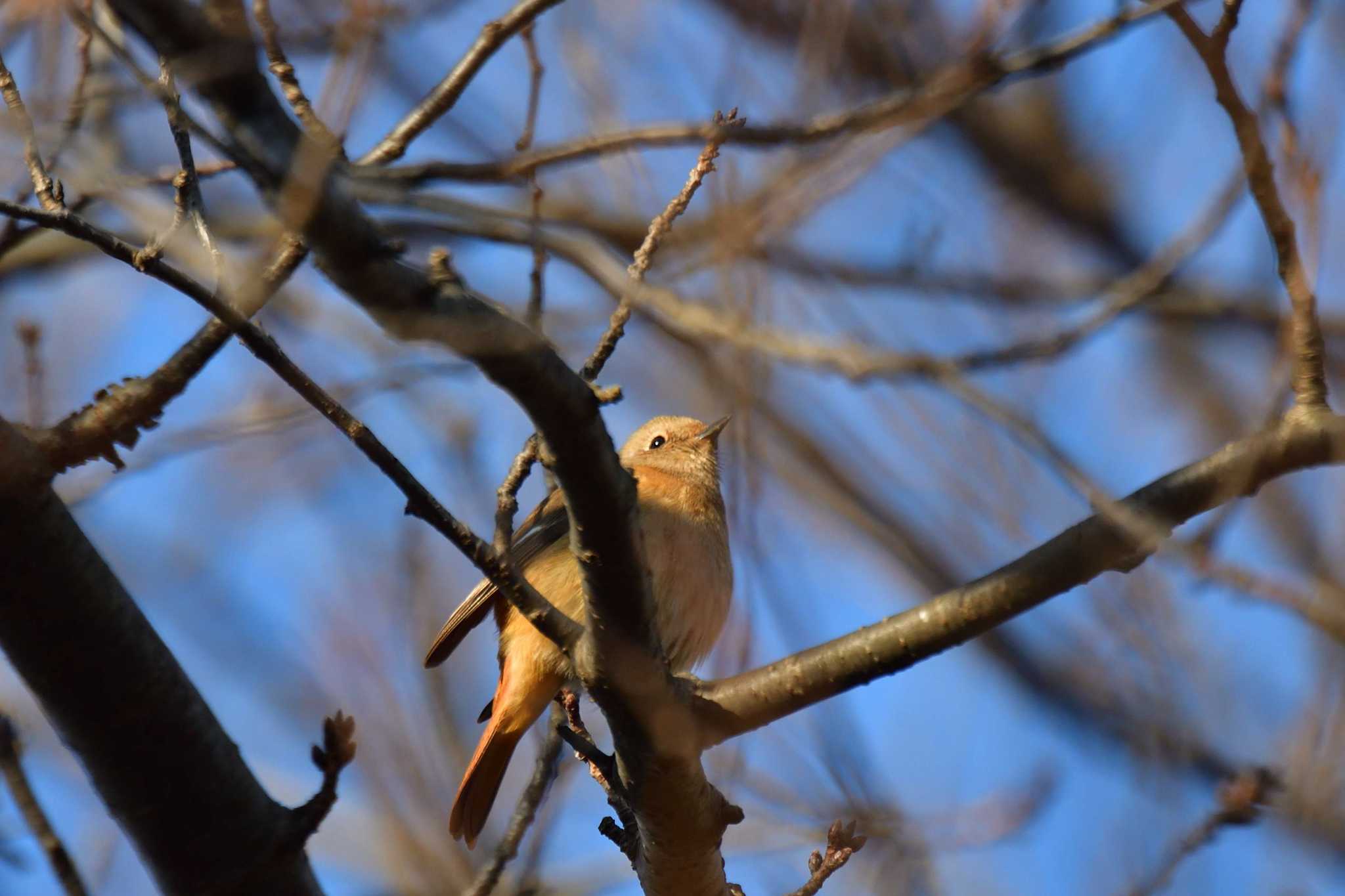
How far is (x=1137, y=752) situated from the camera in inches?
156

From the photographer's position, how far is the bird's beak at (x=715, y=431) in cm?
581

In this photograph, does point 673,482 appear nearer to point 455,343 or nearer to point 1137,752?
point 1137,752

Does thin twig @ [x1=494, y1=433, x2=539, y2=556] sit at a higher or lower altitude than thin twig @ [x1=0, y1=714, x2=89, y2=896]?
higher

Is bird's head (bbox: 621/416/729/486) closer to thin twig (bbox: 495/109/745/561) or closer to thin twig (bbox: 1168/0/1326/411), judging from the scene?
thin twig (bbox: 495/109/745/561)

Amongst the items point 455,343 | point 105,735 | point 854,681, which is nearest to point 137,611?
point 105,735

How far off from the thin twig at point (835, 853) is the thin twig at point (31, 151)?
2178mm

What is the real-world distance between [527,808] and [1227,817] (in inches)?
68.6

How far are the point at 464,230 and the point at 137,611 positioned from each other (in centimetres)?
99

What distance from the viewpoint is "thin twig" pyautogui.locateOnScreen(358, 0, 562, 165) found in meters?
3.07

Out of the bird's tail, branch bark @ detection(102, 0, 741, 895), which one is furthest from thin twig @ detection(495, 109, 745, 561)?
the bird's tail

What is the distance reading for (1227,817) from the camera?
324 centimetres

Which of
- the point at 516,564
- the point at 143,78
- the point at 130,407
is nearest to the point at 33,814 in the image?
the point at 130,407

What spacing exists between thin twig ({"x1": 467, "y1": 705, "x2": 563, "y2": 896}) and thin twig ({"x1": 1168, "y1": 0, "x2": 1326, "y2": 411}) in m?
1.96

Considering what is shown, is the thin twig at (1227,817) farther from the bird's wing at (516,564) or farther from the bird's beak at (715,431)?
the bird's beak at (715,431)
